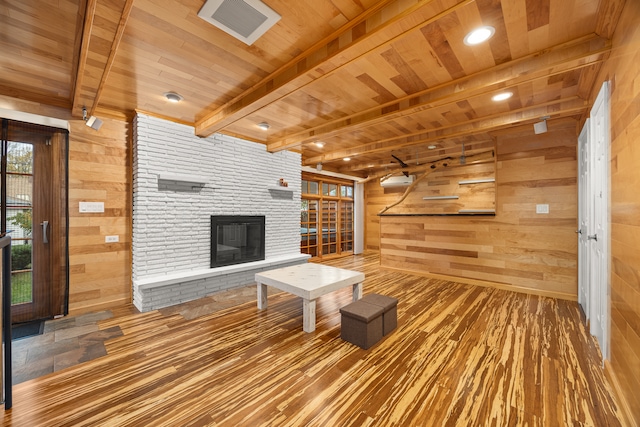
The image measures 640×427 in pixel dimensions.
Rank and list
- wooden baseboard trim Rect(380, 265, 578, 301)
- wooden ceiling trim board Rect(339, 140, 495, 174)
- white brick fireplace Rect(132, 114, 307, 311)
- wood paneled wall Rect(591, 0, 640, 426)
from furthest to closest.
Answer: wooden ceiling trim board Rect(339, 140, 495, 174) → wooden baseboard trim Rect(380, 265, 578, 301) → white brick fireplace Rect(132, 114, 307, 311) → wood paneled wall Rect(591, 0, 640, 426)

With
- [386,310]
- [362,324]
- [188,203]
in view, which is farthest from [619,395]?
[188,203]

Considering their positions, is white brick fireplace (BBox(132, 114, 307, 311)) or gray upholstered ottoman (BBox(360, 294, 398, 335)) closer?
gray upholstered ottoman (BBox(360, 294, 398, 335))

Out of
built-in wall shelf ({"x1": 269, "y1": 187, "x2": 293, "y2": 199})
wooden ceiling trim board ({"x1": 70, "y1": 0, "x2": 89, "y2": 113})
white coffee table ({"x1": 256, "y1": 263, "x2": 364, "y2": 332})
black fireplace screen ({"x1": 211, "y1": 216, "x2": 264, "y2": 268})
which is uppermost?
wooden ceiling trim board ({"x1": 70, "y1": 0, "x2": 89, "y2": 113})

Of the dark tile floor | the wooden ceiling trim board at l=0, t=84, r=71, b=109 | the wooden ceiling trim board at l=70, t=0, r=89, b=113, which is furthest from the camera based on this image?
the wooden ceiling trim board at l=0, t=84, r=71, b=109

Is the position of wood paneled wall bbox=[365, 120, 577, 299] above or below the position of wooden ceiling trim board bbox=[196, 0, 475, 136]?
below

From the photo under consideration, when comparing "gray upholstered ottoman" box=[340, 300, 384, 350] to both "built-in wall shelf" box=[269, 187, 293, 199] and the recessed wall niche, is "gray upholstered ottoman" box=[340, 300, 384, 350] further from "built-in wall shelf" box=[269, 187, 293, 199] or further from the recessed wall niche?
the recessed wall niche

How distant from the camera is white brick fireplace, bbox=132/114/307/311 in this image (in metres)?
3.44

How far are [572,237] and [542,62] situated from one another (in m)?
2.88

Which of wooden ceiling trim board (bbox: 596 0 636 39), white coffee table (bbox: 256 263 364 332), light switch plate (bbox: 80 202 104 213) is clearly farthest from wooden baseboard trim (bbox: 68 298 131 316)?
wooden ceiling trim board (bbox: 596 0 636 39)

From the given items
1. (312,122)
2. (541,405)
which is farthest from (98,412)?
(312,122)

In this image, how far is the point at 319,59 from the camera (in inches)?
80.4

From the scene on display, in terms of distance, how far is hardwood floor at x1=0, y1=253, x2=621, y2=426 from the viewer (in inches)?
64.4

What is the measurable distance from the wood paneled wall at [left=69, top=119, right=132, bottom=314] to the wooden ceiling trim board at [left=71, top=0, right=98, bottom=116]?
416 millimetres

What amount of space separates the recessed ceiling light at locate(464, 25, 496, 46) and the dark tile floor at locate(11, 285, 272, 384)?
3.68 m
